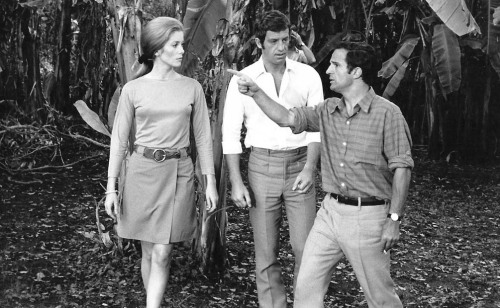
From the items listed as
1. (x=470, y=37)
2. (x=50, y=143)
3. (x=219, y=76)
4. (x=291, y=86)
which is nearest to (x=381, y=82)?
(x=470, y=37)

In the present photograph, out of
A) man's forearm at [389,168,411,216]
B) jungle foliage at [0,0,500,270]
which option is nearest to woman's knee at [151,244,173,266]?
man's forearm at [389,168,411,216]

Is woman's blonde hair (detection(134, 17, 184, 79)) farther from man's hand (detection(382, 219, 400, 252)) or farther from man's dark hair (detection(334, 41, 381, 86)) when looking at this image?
man's hand (detection(382, 219, 400, 252))

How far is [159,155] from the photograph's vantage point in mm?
3863

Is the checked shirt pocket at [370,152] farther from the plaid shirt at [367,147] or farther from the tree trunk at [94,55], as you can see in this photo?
the tree trunk at [94,55]

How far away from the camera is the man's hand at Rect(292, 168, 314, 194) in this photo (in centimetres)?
383

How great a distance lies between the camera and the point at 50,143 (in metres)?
8.96

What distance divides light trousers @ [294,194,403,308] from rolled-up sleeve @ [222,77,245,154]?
27.1 inches

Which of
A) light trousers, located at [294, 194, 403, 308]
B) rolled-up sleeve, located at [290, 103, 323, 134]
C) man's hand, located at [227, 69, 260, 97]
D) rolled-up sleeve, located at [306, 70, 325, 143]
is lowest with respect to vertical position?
light trousers, located at [294, 194, 403, 308]

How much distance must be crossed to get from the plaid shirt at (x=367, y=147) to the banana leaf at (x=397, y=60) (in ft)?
15.3

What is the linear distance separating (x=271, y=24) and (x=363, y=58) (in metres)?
0.65

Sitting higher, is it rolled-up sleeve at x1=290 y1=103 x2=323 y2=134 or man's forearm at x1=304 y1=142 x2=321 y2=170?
rolled-up sleeve at x1=290 y1=103 x2=323 y2=134

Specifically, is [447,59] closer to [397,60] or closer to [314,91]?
[397,60]

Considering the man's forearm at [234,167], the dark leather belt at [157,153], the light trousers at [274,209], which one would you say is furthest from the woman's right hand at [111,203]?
the light trousers at [274,209]

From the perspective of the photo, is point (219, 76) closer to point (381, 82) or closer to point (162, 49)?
point (162, 49)
